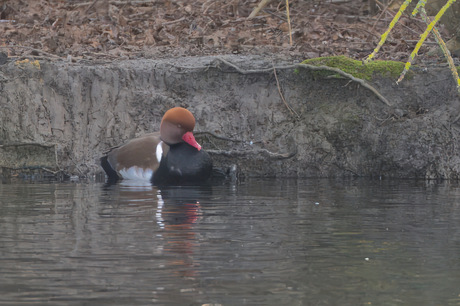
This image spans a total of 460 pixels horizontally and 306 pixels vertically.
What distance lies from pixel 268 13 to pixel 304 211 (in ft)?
27.5

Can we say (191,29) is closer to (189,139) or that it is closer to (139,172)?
(189,139)

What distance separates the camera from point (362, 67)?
1240 cm

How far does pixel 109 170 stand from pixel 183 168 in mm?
1271

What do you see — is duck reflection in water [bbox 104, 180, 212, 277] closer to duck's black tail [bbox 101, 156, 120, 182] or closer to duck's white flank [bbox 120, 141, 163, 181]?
duck's white flank [bbox 120, 141, 163, 181]

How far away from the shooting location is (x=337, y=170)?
1242cm

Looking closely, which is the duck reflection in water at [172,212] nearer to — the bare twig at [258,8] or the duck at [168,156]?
the duck at [168,156]

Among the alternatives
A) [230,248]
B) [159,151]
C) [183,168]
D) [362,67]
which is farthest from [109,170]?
[230,248]

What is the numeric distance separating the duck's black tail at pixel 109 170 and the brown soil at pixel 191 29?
6.91 ft

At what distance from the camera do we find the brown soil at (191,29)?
45.8ft

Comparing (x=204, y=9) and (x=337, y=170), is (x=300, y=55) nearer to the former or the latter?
(x=337, y=170)

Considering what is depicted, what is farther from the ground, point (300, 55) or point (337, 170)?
point (300, 55)

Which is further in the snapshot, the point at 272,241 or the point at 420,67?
the point at 420,67

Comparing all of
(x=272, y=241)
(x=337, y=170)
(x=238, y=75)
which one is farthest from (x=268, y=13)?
(x=272, y=241)

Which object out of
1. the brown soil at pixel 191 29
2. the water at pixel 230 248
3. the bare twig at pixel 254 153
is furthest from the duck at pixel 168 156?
the brown soil at pixel 191 29
